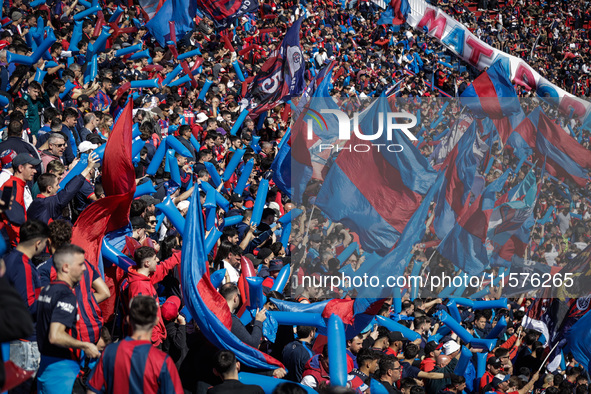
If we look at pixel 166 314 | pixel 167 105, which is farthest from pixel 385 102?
pixel 166 314

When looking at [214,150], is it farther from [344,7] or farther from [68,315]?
[344,7]

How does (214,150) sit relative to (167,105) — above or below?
below

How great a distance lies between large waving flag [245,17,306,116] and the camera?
12141 millimetres

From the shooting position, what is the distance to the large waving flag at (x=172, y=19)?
13.1 meters

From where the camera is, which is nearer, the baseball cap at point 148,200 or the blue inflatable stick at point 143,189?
the blue inflatable stick at point 143,189

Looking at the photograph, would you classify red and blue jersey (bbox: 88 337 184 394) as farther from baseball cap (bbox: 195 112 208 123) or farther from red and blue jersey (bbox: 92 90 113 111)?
baseball cap (bbox: 195 112 208 123)

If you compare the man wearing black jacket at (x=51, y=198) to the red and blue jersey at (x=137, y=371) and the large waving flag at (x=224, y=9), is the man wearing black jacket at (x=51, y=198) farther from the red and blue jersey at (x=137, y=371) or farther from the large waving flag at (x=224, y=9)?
the large waving flag at (x=224, y=9)

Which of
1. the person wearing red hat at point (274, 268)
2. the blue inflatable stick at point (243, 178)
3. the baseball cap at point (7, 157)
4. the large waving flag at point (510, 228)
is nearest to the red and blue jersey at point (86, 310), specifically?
the baseball cap at point (7, 157)

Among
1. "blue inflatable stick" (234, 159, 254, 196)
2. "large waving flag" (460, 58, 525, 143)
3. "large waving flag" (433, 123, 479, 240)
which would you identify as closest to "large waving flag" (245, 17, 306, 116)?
"blue inflatable stick" (234, 159, 254, 196)

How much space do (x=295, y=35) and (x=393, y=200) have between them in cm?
414

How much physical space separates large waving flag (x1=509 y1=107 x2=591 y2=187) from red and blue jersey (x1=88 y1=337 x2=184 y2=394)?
33.9 feet

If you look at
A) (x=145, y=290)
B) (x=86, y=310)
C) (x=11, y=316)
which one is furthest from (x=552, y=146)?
(x=11, y=316)

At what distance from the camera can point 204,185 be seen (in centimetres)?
801

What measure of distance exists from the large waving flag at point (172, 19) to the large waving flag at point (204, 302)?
8.89 m
